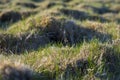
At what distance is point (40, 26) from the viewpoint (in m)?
7.41

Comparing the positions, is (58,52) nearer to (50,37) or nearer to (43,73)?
(43,73)

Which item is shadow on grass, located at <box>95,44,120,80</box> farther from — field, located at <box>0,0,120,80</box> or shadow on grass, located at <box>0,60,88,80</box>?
shadow on grass, located at <box>0,60,88,80</box>

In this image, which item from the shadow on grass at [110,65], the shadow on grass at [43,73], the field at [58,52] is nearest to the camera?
the shadow on grass at [43,73]

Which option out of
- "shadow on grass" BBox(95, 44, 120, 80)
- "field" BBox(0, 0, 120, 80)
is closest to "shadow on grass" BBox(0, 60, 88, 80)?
"field" BBox(0, 0, 120, 80)

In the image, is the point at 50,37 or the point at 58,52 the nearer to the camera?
the point at 58,52

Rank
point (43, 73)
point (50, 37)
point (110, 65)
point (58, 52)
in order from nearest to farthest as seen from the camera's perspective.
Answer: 1. point (43, 73)
2. point (110, 65)
3. point (58, 52)
4. point (50, 37)

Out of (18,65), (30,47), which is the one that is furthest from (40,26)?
(18,65)

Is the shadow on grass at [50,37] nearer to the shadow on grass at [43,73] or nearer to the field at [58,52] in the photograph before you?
the field at [58,52]

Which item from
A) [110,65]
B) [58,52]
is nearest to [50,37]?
[58,52]

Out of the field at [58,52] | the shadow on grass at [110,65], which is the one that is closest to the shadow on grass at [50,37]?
the field at [58,52]

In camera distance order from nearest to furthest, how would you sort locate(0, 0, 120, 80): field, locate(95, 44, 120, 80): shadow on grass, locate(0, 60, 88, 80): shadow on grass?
1. locate(0, 60, 88, 80): shadow on grass
2. locate(0, 0, 120, 80): field
3. locate(95, 44, 120, 80): shadow on grass

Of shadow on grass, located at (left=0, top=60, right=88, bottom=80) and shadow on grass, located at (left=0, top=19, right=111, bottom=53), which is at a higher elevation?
shadow on grass, located at (left=0, top=60, right=88, bottom=80)

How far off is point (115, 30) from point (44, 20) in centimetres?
138

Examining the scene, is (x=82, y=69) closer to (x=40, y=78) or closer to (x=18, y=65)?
(x=40, y=78)
